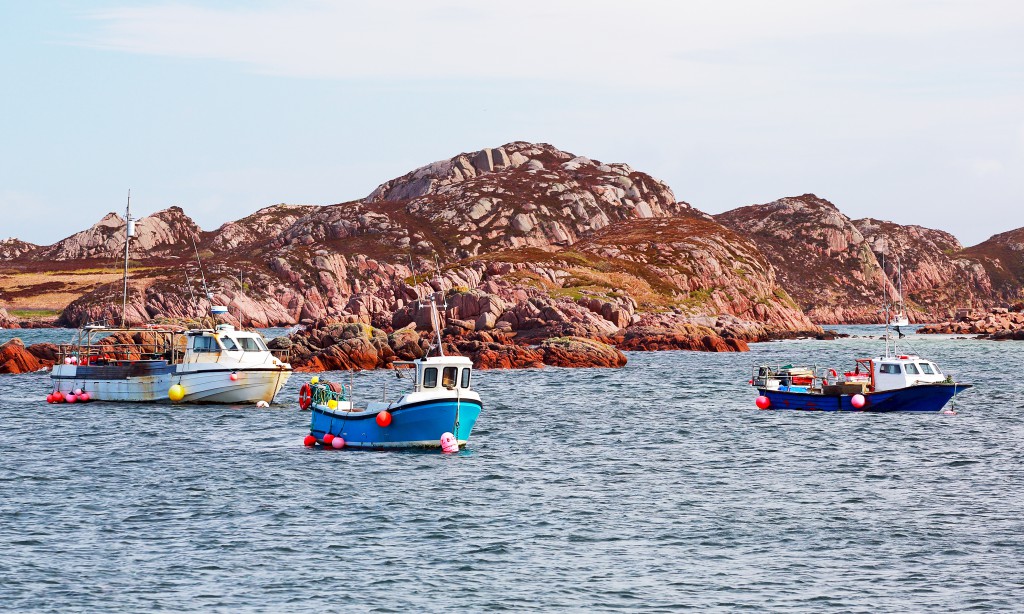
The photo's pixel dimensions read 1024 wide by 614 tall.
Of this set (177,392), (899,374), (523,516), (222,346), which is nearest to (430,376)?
(523,516)

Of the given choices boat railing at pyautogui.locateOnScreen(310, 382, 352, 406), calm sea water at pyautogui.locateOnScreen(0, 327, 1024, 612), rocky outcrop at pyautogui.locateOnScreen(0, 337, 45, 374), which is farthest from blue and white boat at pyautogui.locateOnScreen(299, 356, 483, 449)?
rocky outcrop at pyautogui.locateOnScreen(0, 337, 45, 374)

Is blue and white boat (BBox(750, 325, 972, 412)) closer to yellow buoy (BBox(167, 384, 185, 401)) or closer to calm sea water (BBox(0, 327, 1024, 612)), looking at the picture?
calm sea water (BBox(0, 327, 1024, 612))

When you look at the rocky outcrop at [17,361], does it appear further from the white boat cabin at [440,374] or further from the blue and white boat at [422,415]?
the white boat cabin at [440,374]

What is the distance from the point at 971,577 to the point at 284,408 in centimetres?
4876

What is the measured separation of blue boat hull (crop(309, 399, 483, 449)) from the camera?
47094 mm

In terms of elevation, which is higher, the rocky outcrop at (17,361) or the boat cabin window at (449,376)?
the boat cabin window at (449,376)

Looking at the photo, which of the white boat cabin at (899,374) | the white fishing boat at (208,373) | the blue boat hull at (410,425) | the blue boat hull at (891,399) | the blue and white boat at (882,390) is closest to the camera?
the blue boat hull at (410,425)

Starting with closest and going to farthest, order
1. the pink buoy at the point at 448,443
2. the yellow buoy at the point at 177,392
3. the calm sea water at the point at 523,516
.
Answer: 1. the calm sea water at the point at 523,516
2. the pink buoy at the point at 448,443
3. the yellow buoy at the point at 177,392

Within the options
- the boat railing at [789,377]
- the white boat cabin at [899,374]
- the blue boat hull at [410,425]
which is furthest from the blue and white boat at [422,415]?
the white boat cabin at [899,374]

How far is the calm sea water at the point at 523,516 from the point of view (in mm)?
26500

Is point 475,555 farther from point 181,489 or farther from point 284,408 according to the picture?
point 284,408

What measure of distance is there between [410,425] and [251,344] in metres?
25.7

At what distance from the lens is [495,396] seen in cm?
7931

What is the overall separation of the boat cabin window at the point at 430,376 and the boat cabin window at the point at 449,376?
0.34 meters
